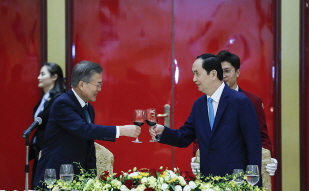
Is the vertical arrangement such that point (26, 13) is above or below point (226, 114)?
above

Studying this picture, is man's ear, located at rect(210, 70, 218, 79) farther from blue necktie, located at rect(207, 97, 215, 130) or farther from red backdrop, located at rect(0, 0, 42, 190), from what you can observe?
red backdrop, located at rect(0, 0, 42, 190)

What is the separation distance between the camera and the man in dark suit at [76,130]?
293 cm

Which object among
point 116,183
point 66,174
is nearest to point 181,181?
point 116,183

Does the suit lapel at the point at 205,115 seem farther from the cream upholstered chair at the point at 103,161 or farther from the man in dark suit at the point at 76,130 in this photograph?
the cream upholstered chair at the point at 103,161

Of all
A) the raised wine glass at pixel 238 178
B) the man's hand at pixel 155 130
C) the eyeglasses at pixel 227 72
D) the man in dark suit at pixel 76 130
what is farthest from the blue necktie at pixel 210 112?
the raised wine glass at pixel 238 178

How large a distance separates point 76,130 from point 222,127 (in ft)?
2.89

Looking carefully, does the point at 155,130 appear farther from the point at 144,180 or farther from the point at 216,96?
the point at 144,180

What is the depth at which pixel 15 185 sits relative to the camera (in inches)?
185

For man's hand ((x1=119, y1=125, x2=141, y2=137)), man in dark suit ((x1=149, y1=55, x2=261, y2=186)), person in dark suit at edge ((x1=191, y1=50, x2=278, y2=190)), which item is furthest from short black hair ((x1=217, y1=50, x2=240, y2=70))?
man's hand ((x1=119, y1=125, x2=141, y2=137))

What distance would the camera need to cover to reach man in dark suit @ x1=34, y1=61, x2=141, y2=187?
115 inches

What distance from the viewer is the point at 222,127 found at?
286 cm
